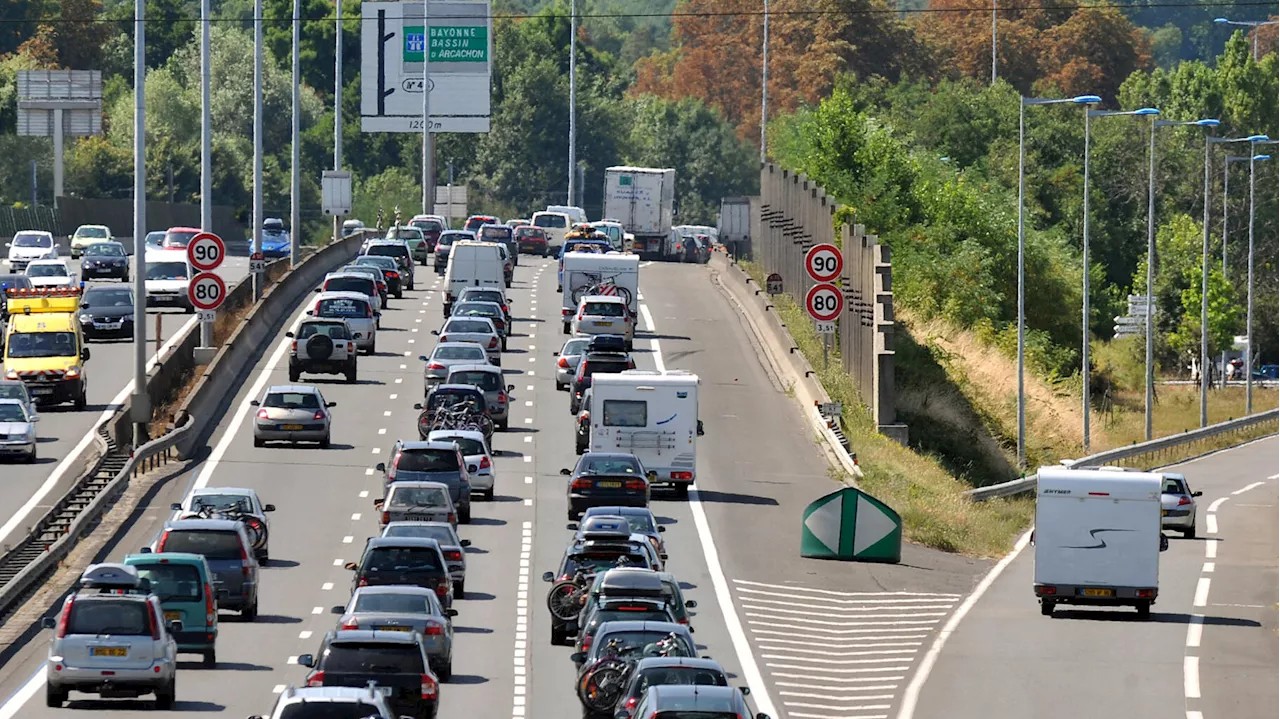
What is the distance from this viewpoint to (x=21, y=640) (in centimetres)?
3200

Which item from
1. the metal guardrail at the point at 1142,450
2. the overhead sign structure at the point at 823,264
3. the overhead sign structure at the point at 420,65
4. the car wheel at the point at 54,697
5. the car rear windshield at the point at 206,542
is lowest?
the metal guardrail at the point at 1142,450

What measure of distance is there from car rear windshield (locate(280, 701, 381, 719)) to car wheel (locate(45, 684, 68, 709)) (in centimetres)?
705

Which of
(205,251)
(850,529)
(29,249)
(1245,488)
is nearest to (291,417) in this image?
(205,251)

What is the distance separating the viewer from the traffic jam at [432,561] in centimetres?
2416

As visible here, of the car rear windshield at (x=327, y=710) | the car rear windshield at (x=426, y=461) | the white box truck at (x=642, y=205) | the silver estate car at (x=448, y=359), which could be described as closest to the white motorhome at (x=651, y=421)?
the car rear windshield at (x=426, y=461)

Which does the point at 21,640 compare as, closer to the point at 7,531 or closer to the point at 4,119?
the point at 7,531

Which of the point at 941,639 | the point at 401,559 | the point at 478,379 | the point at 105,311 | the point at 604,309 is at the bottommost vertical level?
the point at 941,639

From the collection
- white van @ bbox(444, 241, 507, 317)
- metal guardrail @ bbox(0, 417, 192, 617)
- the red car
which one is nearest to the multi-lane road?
metal guardrail @ bbox(0, 417, 192, 617)

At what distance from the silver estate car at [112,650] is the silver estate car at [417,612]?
2.19 meters

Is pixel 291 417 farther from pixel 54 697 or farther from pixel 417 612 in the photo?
pixel 54 697

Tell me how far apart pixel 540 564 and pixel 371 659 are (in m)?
14.4

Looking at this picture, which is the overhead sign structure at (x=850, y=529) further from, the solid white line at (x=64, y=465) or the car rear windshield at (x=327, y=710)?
the car rear windshield at (x=327, y=710)

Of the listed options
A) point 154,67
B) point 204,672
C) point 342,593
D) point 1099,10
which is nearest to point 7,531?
point 342,593

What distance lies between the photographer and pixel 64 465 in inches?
1866
